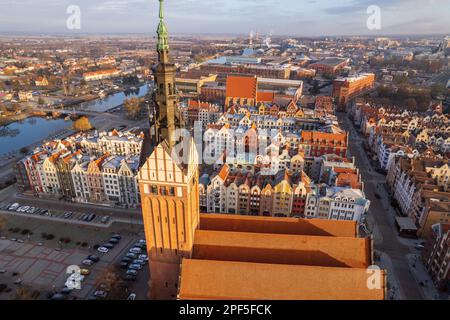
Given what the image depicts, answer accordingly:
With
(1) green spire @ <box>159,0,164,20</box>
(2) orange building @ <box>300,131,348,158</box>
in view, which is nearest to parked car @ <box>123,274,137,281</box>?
(1) green spire @ <box>159,0,164,20</box>

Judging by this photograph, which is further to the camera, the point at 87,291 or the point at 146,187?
the point at 87,291

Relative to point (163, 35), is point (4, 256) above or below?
below

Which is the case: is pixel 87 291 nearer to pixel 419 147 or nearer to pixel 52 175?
pixel 52 175

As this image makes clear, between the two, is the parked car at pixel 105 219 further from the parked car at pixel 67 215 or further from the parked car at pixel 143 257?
the parked car at pixel 143 257

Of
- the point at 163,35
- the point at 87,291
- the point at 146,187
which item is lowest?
the point at 87,291

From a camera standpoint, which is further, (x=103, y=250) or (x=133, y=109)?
(x=133, y=109)

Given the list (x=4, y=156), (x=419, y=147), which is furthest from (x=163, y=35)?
(x=4, y=156)

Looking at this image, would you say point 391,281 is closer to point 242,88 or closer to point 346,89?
point 242,88

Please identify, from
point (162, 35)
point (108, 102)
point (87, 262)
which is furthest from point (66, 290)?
point (108, 102)

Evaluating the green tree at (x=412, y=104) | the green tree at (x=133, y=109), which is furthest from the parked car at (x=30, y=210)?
the green tree at (x=412, y=104)
